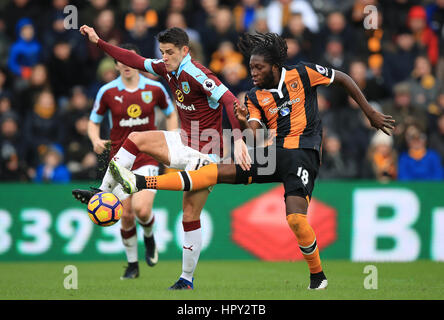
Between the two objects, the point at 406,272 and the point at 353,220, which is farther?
the point at 353,220

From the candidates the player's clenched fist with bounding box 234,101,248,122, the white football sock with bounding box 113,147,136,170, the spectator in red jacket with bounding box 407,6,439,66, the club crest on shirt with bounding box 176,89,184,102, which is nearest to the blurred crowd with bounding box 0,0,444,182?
the spectator in red jacket with bounding box 407,6,439,66

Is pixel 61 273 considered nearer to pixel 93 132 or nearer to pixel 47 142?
pixel 93 132

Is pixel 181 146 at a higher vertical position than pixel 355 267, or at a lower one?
higher

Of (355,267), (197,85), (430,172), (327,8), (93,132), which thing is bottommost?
(355,267)

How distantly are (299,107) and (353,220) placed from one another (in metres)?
5.15

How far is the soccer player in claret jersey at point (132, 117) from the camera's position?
9328 mm

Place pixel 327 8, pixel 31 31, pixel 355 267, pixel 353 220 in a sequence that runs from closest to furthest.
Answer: pixel 355 267
pixel 353 220
pixel 31 31
pixel 327 8

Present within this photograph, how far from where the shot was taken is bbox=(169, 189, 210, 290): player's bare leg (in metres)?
7.56

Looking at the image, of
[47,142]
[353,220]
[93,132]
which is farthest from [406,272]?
[47,142]

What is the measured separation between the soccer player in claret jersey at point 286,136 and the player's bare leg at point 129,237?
2349 millimetres

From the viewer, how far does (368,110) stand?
294 inches

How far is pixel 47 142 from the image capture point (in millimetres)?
13336

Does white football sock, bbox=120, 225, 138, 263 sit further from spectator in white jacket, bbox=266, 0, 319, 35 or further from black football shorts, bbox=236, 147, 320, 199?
spectator in white jacket, bbox=266, 0, 319, 35

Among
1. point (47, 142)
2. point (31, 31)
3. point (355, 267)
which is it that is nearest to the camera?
point (355, 267)
